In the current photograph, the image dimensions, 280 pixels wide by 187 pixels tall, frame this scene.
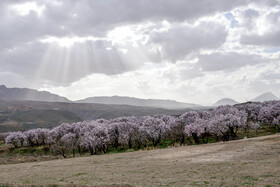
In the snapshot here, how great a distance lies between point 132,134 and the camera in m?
89.8

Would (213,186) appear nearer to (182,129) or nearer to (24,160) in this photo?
(182,129)

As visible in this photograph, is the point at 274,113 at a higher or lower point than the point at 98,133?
higher

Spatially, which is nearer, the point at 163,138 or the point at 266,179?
the point at 266,179

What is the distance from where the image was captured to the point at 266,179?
2356 cm

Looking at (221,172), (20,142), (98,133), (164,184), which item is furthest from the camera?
(20,142)

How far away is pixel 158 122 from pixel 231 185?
7762 centimetres

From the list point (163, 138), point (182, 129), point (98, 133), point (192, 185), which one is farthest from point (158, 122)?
point (192, 185)

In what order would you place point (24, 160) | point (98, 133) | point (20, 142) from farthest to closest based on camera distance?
1. point (20, 142)
2. point (98, 133)
3. point (24, 160)

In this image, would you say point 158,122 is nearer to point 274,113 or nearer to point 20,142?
point 274,113

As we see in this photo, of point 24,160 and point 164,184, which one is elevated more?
point 164,184

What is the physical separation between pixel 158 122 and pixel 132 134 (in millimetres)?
15460

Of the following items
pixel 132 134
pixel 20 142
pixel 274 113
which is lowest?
pixel 20 142

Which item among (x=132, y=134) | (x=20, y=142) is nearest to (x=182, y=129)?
(x=132, y=134)

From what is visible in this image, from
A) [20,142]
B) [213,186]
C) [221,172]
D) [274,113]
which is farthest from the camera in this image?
[20,142]
